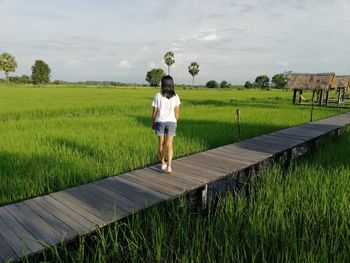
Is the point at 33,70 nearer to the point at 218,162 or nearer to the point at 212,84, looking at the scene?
the point at 212,84

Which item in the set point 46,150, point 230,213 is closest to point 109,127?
point 46,150

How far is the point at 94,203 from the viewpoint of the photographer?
3.10 meters

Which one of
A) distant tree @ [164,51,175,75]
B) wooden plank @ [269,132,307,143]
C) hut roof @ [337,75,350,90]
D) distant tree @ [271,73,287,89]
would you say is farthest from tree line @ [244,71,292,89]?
wooden plank @ [269,132,307,143]

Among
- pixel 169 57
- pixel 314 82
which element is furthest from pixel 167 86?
pixel 169 57

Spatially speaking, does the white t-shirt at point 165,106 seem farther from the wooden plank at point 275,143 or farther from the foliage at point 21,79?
the foliage at point 21,79

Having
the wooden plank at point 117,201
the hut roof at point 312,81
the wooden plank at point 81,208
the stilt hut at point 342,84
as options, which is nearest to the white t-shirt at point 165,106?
the wooden plank at point 117,201

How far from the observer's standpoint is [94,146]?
6391 millimetres

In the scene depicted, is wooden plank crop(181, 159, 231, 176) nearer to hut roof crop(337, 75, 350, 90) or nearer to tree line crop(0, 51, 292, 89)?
hut roof crop(337, 75, 350, 90)

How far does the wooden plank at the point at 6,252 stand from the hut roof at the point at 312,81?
77.6 feet

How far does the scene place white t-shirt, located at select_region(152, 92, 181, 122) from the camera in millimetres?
3943

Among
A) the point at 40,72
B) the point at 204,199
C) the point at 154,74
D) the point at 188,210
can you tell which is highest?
the point at 154,74

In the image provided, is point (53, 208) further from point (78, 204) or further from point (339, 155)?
point (339, 155)

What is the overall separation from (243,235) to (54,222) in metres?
1.89

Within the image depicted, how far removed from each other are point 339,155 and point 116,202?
508 cm
